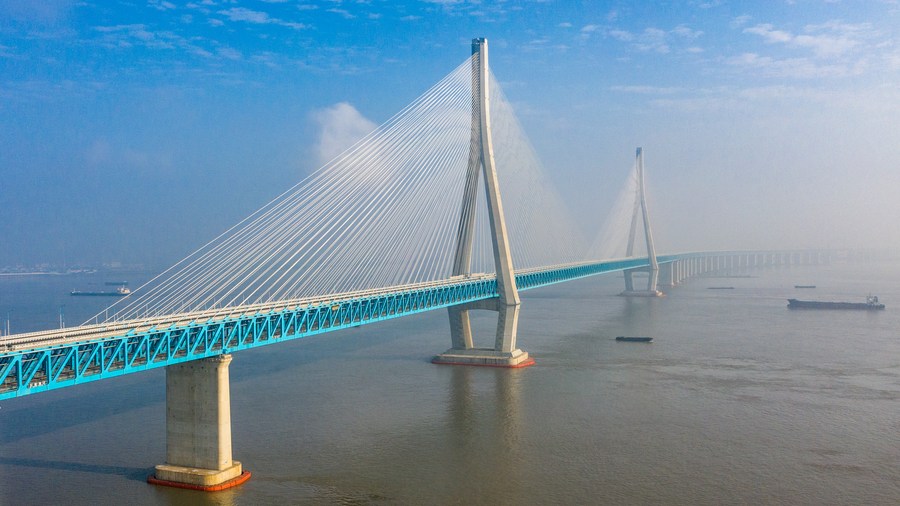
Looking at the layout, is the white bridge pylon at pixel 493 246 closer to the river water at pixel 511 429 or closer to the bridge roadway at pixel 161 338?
the river water at pixel 511 429

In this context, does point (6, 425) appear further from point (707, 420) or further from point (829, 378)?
point (829, 378)

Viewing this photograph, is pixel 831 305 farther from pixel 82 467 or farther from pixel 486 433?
pixel 82 467

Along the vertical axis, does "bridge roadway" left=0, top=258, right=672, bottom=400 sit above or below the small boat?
above

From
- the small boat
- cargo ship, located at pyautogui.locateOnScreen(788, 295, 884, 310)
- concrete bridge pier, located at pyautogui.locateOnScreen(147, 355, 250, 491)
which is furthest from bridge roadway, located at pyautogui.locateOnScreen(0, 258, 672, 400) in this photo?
cargo ship, located at pyautogui.locateOnScreen(788, 295, 884, 310)

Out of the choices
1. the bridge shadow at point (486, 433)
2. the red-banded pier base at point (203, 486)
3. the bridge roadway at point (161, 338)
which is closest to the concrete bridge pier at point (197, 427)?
the red-banded pier base at point (203, 486)

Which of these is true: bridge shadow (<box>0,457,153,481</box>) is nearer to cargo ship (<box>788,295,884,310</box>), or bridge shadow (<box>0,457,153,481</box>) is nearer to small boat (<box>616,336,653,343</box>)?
small boat (<box>616,336,653,343</box>)

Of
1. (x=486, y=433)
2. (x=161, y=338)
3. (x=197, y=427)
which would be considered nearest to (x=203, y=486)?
(x=197, y=427)

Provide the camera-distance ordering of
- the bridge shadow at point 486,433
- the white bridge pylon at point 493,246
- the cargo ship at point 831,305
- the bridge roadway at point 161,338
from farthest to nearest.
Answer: the cargo ship at point 831,305
the white bridge pylon at point 493,246
the bridge shadow at point 486,433
the bridge roadway at point 161,338
